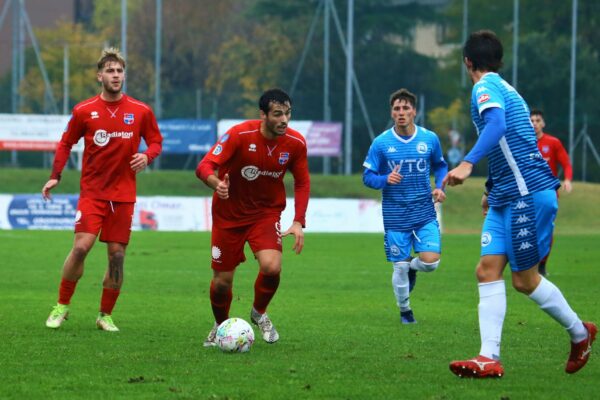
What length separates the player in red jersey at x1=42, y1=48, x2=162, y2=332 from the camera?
10969 millimetres

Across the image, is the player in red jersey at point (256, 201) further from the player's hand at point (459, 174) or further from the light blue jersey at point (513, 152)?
the player's hand at point (459, 174)

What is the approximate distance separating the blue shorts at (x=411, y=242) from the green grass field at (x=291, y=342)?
0.68m

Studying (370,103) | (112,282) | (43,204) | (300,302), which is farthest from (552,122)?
(112,282)

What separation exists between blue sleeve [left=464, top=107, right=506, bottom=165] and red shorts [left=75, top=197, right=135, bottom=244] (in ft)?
13.8

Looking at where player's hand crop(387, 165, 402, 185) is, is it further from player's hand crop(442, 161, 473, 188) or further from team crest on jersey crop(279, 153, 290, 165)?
player's hand crop(442, 161, 473, 188)

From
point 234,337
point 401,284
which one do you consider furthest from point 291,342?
point 401,284

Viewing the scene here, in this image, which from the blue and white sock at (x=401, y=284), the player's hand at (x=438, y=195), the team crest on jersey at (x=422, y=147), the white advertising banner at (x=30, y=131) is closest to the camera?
the blue and white sock at (x=401, y=284)

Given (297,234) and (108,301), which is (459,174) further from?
(108,301)

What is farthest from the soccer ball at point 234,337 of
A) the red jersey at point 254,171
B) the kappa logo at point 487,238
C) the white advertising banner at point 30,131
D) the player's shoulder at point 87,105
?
the white advertising banner at point 30,131

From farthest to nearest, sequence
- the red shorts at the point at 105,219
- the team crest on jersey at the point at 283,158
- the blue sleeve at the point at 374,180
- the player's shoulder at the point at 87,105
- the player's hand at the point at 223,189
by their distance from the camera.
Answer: the blue sleeve at the point at 374,180 < the player's shoulder at the point at 87,105 < the red shorts at the point at 105,219 < the team crest on jersey at the point at 283,158 < the player's hand at the point at 223,189

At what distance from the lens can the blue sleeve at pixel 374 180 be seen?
40.4 feet

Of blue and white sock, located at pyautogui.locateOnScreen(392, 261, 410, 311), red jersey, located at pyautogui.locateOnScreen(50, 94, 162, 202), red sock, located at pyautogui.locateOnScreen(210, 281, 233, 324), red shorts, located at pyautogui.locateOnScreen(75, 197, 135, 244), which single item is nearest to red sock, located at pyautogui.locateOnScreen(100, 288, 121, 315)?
red shorts, located at pyautogui.locateOnScreen(75, 197, 135, 244)

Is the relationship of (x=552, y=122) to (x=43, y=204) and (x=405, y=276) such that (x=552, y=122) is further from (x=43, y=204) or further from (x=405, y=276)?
(x=405, y=276)

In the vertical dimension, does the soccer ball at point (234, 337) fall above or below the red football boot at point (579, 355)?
below
